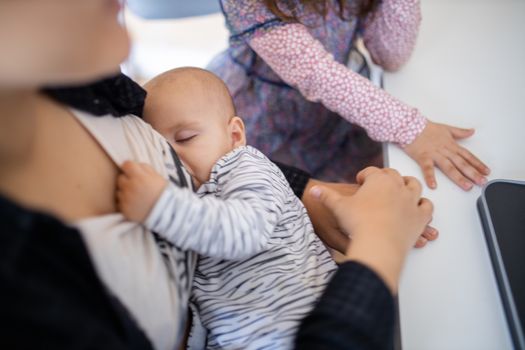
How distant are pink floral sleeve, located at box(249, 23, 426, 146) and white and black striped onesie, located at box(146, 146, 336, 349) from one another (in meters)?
0.23

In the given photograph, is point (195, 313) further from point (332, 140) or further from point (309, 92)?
point (332, 140)

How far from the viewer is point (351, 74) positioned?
740mm

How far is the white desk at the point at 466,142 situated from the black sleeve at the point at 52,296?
32cm

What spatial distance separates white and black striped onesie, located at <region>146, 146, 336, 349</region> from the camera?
0.46 meters

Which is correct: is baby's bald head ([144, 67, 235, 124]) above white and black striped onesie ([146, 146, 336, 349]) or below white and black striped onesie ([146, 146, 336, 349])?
above

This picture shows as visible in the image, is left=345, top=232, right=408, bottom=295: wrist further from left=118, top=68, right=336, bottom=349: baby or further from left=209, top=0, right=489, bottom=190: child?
left=209, top=0, right=489, bottom=190: child

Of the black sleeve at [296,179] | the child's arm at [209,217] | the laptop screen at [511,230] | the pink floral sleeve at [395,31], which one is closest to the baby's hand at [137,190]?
the child's arm at [209,217]

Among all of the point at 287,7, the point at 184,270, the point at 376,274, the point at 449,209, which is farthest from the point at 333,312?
the point at 287,7

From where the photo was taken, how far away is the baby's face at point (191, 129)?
65 centimetres

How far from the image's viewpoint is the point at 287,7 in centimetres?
78

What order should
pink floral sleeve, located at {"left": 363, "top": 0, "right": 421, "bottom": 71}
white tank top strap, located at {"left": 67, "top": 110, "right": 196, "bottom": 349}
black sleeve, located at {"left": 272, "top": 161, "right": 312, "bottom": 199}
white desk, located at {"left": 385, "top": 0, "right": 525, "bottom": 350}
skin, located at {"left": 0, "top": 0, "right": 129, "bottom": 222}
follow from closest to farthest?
skin, located at {"left": 0, "top": 0, "right": 129, "bottom": 222} < white tank top strap, located at {"left": 67, "top": 110, "right": 196, "bottom": 349} < white desk, located at {"left": 385, "top": 0, "right": 525, "bottom": 350} < black sleeve, located at {"left": 272, "top": 161, "right": 312, "bottom": 199} < pink floral sleeve, located at {"left": 363, "top": 0, "right": 421, "bottom": 71}

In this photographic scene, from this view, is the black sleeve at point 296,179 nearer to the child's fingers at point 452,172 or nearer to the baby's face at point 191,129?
the baby's face at point 191,129

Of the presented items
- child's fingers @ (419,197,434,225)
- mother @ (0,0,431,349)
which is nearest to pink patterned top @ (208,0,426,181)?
child's fingers @ (419,197,434,225)

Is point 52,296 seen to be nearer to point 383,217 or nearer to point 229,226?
point 229,226
